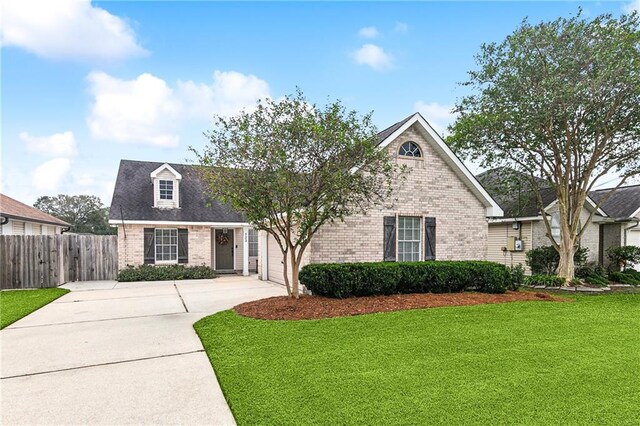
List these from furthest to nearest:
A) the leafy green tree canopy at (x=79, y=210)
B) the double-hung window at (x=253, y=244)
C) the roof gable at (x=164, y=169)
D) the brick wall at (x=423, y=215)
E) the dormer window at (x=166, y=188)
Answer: the leafy green tree canopy at (x=79, y=210), the double-hung window at (x=253, y=244), the dormer window at (x=166, y=188), the roof gable at (x=164, y=169), the brick wall at (x=423, y=215)

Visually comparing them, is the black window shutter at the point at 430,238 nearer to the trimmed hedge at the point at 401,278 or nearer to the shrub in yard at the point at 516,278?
the trimmed hedge at the point at 401,278

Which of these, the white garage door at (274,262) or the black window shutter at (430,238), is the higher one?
the black window shutter at (430,238)

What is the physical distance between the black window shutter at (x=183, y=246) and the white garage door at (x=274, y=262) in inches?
164

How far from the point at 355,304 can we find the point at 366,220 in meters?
3.27

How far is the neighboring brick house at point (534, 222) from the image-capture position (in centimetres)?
1474

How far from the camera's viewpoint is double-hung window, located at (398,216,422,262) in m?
11.3

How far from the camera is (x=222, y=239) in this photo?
685 inches

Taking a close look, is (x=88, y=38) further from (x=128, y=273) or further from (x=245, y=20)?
(x=128, y=273)

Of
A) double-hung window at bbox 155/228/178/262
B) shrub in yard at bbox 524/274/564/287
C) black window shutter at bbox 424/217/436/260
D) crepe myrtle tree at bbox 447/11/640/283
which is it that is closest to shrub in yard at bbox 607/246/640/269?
crepe myrtle tree at bbox 447/11/640/283

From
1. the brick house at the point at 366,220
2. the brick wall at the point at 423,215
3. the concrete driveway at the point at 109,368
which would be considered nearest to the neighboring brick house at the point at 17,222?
the brick house at the point at 366,220

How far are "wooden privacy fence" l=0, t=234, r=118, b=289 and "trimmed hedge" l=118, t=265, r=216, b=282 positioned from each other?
798mm

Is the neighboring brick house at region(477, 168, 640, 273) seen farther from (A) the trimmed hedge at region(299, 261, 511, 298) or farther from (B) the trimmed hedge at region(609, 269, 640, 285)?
(A) the trimmed hedge at region(299, 261, 511, 298)

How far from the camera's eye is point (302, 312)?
7.37 meters

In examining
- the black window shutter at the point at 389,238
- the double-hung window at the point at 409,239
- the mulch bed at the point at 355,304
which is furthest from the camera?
the double-hung window at the point at 409,239
